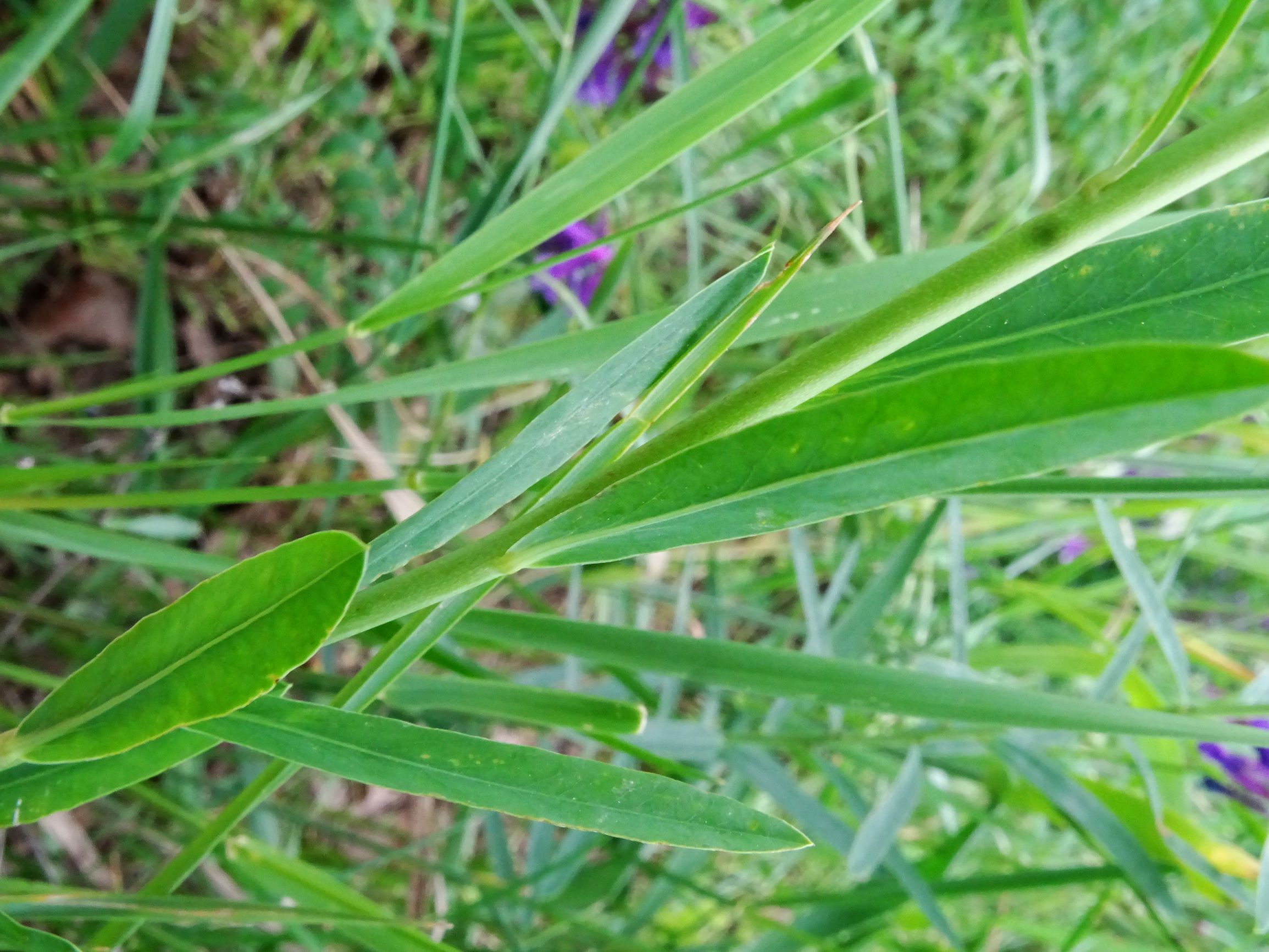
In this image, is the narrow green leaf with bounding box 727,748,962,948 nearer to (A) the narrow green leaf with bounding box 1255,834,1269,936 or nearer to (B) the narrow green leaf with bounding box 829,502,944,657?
(B) the narrow green leaf with bounding box 829,502,944,657

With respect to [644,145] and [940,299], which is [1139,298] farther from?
[644,145]

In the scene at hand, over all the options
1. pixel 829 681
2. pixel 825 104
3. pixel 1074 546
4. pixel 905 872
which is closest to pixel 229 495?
pixel 829 681

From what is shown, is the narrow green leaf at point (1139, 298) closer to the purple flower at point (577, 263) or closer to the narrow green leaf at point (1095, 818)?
the narrow green leaf at point (1095, 818)

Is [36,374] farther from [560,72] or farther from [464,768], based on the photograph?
[464,768]

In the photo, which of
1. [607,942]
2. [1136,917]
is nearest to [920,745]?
[607,942]

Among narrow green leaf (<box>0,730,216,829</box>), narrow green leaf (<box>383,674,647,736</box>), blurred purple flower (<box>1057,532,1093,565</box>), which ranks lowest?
narrow green leaf (<box>0,730,216,829</box>)

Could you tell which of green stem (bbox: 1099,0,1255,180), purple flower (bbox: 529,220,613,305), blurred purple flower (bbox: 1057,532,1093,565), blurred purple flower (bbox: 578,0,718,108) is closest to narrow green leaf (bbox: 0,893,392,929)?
green stem (bbox: 1099,0,1255,180)
